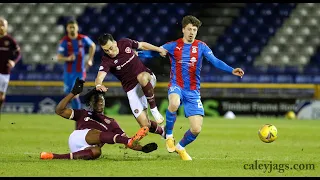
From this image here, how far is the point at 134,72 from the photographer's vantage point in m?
10.2

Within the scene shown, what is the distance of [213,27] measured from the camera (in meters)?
24.6

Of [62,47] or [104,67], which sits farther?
[62,47]

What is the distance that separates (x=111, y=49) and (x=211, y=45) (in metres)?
14.6

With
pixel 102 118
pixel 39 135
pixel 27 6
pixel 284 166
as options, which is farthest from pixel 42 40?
pixel 284 166

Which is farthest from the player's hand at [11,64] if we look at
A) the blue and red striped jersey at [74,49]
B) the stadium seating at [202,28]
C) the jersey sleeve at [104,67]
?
the jersey sleeve at [104,67]

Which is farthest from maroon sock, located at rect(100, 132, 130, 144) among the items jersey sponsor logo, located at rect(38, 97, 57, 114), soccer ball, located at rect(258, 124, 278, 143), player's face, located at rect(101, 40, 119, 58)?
jersey sponsor logo, located at rect(38, 97, 57, 114)

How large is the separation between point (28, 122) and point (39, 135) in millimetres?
3559

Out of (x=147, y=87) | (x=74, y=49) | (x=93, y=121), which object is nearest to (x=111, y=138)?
(x=93, y=121)

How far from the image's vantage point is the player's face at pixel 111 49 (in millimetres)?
9586

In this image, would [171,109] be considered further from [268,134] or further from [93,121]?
[268,134]

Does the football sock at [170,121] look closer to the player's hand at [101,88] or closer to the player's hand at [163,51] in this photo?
the player's hand at [163,51]

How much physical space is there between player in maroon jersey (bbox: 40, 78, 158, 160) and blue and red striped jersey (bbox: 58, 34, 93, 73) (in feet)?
18.1

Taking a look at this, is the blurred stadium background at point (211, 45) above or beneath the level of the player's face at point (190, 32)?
beneath

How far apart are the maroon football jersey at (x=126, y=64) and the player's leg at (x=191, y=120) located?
3.10ft
